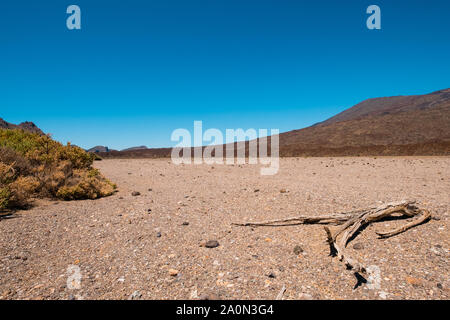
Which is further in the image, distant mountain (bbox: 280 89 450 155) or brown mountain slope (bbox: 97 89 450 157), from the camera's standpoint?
distant mountain (bbox: 280 89 450 155)

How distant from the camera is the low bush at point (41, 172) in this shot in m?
6.76

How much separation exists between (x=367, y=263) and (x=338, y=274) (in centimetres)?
66

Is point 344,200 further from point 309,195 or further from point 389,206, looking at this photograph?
point 389,206

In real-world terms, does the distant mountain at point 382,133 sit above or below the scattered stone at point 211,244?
above

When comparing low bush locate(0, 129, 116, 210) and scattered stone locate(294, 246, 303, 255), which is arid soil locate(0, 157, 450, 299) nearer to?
scattered stone locate(294, 246, 303, 255)

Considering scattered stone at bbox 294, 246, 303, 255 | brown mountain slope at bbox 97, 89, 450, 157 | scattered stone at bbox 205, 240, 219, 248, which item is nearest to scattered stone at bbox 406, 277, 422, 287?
scattered stone at bbox 294, 246, 303, 255

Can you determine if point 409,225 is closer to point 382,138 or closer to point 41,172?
point 41,172

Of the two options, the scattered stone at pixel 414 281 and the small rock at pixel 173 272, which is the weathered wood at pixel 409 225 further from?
the small rock at pixel 173 272

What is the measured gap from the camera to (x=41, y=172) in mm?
8258

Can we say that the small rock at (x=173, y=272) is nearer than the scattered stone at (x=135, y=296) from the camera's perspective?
No

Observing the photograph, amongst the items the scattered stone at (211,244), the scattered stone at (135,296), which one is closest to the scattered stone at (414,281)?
the scattered stone at (211,244)

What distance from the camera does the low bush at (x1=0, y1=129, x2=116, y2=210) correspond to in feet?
22.2
